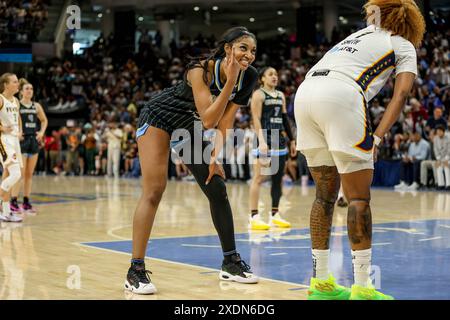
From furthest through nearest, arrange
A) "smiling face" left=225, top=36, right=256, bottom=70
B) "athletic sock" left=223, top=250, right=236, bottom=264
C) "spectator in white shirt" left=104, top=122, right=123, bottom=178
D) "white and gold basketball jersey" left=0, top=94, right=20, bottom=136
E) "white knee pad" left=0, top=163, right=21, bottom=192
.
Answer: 1. "spectator in white shirt" left=104, top=122, right=123, bottom=178
2. "white and gold basketball jersey" left=0, top=94, right=20, bottom=136
3. "white knee pad" left=0, top=163, right=21, bottom=192
4. "athletic sock" left=223, top=250, right=236, bottom=264
5. "smiling face" left=225, top=36, right=256, bottom=70

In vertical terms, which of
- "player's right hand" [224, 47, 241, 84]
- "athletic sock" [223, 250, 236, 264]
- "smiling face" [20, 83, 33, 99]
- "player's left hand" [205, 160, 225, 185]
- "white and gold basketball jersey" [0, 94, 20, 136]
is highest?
A: "player's right hand" [224, 47, 241, 84]

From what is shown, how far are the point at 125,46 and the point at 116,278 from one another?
31370mm

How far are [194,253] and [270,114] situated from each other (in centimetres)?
340

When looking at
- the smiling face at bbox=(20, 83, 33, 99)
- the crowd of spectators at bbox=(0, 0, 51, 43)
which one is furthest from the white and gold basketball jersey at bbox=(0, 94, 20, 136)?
the crowd of spectators at bbox=(0, 0, 51, 43)

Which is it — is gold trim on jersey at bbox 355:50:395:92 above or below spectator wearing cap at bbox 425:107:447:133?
above

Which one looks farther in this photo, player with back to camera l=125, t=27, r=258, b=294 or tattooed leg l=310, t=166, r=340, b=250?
player with back to camera l=125, t=27, r=258, b=294

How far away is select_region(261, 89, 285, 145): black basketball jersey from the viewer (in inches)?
417

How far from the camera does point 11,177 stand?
10.9 meters

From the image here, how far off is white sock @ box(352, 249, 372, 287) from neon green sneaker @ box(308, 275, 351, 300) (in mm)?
276

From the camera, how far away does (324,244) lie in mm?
5301

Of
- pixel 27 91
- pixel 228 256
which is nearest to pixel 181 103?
pixel 228 256

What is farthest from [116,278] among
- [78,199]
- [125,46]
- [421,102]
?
[125,46]

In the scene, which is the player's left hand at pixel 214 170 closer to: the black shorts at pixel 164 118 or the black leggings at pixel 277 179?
the black shorts at pixel 164 118

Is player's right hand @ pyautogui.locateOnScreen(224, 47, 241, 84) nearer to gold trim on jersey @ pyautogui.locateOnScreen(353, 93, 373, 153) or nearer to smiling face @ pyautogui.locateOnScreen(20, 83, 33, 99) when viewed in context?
gold trim on jersey @ pyautogui.locateOnScreen(353, 93, 373, 153)
